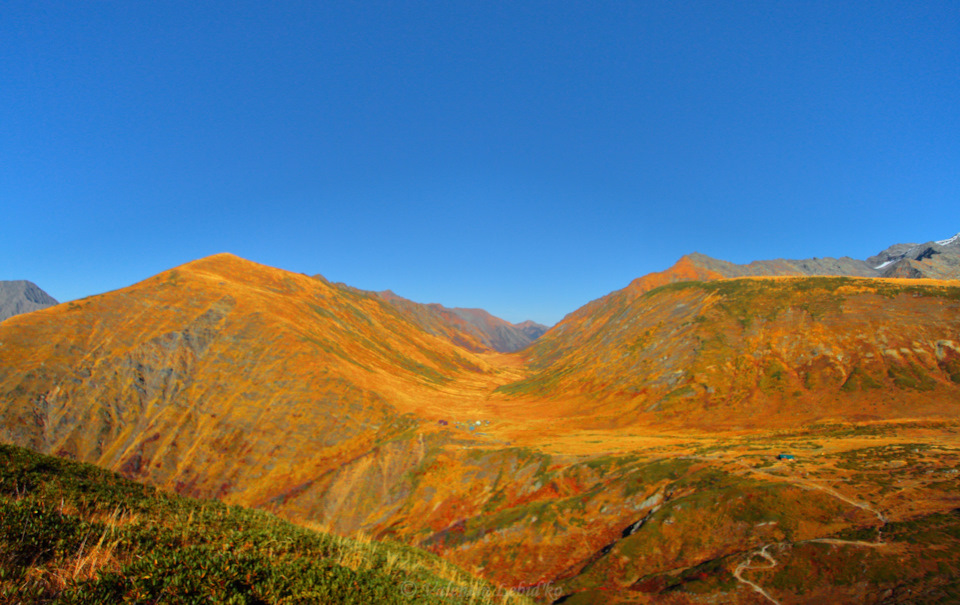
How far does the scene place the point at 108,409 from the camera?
7288 cm

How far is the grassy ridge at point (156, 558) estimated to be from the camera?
17.9 feet

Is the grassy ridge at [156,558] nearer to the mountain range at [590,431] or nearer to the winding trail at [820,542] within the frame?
the winding trail at [820,542]

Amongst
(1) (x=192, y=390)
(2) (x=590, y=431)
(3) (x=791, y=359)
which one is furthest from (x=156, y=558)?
(3) (x=791, y=359)

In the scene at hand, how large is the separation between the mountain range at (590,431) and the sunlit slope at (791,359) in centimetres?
45

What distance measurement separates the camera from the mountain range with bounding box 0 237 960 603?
25.6 meters

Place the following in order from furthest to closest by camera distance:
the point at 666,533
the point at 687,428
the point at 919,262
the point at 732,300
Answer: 1. the point at 919,262
2. the point at 732,300
3. the point at 687,428
4. the point at 666,533

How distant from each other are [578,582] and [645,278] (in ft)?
632

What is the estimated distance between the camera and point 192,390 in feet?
257

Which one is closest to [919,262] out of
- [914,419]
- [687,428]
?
[914,419]

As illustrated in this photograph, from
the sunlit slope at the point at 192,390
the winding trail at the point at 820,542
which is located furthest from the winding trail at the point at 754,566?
the sunlit slope at the point at 192,390

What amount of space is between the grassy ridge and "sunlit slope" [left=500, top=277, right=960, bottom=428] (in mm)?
74817

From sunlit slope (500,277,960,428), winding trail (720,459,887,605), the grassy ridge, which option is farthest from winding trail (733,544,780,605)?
sunlit slope (500,277,960,428)

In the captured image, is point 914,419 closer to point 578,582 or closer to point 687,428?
point 687,428

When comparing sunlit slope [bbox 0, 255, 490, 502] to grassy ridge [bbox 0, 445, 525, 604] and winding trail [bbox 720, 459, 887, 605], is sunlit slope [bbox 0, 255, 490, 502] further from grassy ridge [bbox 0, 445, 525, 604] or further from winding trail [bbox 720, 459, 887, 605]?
grassy ridge [bbox 0, 445, 525, 604]
